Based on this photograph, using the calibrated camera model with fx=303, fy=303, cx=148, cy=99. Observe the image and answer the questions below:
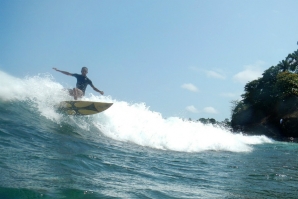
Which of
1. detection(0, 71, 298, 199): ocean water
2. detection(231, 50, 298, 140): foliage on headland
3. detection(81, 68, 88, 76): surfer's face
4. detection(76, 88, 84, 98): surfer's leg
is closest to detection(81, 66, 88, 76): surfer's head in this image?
detection(81, 68, 88, 76): surfer's face

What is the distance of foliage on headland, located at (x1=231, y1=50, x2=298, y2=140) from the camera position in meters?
46.2

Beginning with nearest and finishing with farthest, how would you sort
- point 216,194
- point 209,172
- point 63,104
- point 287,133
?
point 216,194, point 209,172, point 63,104, point 287,133

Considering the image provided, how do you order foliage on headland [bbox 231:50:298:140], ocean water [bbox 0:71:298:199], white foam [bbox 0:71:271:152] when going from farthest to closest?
foliage on headland [bbox 231:50:298:140] → white foam [bbox 0:71:271:152] → ocean water [bbox 0:71:298:199]

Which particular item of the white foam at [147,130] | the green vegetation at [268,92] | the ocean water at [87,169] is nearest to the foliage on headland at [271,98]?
the green vegetation at [268,92]

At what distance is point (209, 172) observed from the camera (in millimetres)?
7043

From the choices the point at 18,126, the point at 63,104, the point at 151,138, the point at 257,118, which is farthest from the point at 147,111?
the point at 257,118

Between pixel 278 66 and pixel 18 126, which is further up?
pixel 278 66

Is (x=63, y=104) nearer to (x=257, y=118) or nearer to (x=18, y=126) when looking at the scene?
(x=18, y=126)

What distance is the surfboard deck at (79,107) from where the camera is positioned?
1108 centimetres

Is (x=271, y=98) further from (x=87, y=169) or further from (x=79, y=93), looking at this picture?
(x=87, y=169)

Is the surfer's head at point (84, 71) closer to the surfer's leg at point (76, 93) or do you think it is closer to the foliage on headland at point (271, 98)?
the surfer's leg at point (76, 93)

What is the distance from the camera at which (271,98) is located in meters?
50.0

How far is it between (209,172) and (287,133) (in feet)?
134

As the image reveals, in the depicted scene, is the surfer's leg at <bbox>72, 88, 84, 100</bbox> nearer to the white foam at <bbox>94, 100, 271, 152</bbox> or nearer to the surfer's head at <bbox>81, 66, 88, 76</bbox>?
the surfer's head at <bbox>81, 66, 88, 76</bbox>
